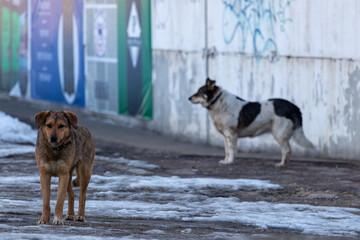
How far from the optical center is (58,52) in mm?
22250

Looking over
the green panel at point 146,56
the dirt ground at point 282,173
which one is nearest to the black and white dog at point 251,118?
the dirt ground at point 282,173

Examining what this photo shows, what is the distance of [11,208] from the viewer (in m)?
9.15

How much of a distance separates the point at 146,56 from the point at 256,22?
12.4 feet

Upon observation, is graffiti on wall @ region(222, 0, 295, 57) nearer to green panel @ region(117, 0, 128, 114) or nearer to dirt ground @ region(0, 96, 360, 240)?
dirt ground @ region(0, 96, 360, 240)

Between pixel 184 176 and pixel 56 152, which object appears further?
pixel 184 176

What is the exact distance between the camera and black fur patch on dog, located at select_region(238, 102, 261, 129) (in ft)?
44.6

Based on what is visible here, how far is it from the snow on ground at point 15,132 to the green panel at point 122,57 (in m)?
2.94

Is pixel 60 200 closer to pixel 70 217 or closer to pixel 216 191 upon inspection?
pixel 70 217

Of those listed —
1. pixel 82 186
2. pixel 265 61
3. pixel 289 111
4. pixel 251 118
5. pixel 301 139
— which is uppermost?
pixel 265 61

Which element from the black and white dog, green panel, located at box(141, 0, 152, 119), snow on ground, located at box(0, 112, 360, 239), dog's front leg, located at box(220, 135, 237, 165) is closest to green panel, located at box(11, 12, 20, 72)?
green panel, located at box(141, 0, 152, 119)

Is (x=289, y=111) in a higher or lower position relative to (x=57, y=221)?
higher

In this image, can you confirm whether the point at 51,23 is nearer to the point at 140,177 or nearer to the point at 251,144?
the point at 251,144

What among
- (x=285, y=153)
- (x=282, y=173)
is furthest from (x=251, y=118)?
(x=282, y=173)

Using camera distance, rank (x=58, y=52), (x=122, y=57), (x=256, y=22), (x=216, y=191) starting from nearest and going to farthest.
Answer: (x=216, y=191)
(x=256, y=22)
(x=122, y=57)
(x=58, y=52)
